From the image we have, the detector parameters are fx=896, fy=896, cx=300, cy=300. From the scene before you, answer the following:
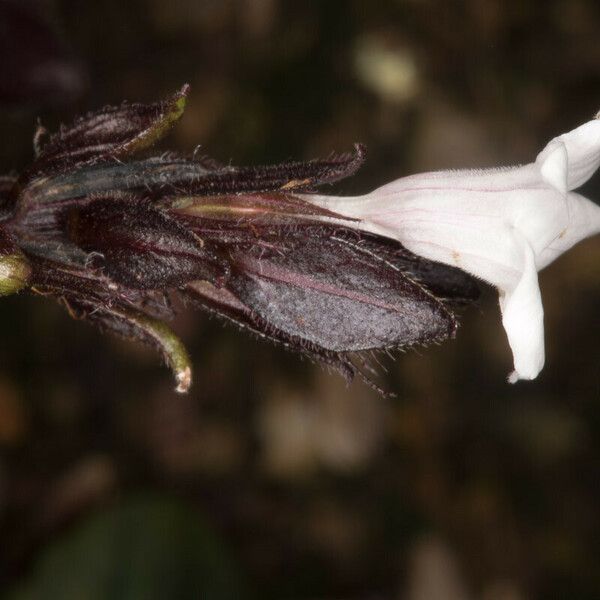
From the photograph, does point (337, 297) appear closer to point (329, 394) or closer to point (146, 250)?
point (146, 250)

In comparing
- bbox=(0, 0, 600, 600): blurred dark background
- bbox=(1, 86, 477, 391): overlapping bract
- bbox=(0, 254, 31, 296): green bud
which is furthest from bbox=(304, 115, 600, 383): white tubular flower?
bbox=(0, 0, 600, 600): blurred dark background

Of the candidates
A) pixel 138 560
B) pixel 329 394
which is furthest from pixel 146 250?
pixel 329 394

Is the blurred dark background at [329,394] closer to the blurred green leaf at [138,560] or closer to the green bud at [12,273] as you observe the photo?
the blurred green leaf at [138,560]

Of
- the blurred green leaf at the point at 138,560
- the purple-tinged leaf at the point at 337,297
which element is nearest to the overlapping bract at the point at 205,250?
the purple-tinged leaf at the point at 337,297

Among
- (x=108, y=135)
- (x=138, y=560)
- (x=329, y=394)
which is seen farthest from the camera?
(x=329, y=394)

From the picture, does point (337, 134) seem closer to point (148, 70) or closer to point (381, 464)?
point (148, 70)

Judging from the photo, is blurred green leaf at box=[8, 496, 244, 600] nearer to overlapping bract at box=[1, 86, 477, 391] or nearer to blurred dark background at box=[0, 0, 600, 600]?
blurred dark background at box=[0, 0, 600, 600]

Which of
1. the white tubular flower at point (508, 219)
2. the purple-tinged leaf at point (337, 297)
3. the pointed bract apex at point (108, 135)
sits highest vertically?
the pointed bract apex at point (108, 135)
